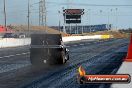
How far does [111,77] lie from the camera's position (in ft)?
21.5

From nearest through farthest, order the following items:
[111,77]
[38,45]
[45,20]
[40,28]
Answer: [111,77], [38,45], [45,20], [40,28]

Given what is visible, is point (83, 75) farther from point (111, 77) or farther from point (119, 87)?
point (119, 87)

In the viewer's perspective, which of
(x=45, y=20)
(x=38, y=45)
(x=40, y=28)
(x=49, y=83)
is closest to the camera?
(x=49, y=83)

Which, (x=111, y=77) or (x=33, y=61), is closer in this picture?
(x=111, y=77)

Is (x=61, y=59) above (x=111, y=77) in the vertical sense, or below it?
below

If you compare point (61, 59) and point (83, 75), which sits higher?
point (83, 75)

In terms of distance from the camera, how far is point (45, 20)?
106 metres

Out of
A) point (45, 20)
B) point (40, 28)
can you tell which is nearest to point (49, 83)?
point (45, 20)

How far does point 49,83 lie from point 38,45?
9.63 m

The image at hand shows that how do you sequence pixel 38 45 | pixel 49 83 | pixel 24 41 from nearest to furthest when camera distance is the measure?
pixel 49 83 < pixel 38 45 < pixel 24 41

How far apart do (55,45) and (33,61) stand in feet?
5.46

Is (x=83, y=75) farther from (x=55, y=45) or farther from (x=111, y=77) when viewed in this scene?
(x=55, y=45)

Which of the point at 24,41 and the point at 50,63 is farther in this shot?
the point at 24,41

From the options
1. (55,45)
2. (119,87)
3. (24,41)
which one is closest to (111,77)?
(119,87)
